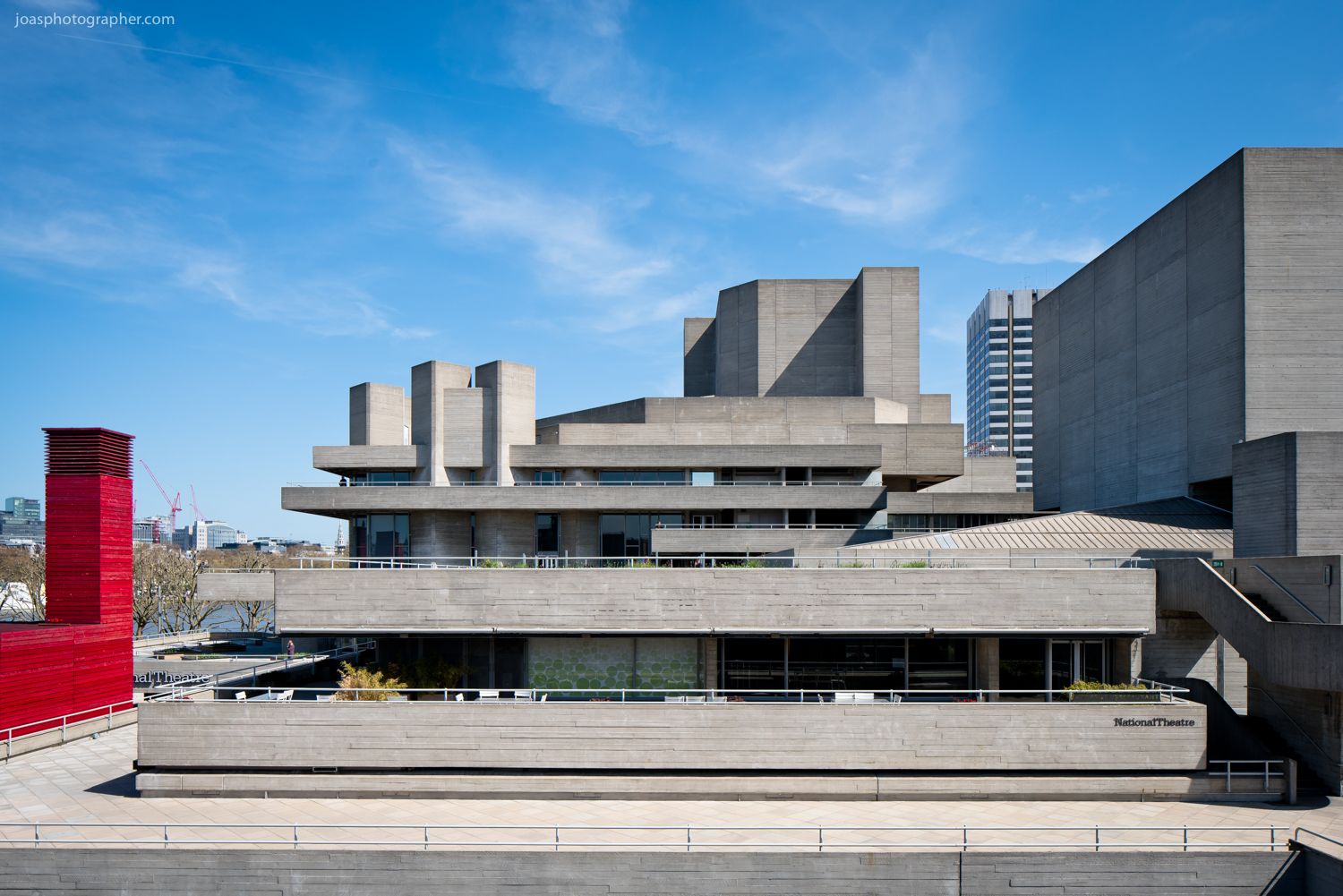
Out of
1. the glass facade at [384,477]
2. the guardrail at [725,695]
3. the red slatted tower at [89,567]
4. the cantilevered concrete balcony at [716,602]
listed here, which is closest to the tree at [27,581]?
the red slatted tower at [89,567]

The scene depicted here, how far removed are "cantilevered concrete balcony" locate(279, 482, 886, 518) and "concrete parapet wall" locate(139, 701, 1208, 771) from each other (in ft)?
56.0

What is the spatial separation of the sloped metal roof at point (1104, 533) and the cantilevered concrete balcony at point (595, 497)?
510 cm

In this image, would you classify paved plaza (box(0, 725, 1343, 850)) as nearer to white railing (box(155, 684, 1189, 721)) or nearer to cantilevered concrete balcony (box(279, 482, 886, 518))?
white railing (box(155, 684, 1189, 721))

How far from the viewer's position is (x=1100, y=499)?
149 feet

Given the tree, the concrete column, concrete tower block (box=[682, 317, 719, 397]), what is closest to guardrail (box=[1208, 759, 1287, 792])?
the concrete column

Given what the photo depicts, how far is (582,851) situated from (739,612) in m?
7.56

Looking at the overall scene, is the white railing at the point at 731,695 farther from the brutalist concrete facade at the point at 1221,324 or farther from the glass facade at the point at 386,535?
the brutalist concrete facade at the point at 1221,324

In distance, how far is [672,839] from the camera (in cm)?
1692

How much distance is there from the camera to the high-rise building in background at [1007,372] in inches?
5674

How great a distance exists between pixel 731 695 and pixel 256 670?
18.1m

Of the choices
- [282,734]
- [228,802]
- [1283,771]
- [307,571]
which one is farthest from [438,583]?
[1283,771]

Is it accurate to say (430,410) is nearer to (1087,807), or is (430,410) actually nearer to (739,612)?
(739,612)

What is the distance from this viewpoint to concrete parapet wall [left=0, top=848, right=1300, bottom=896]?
15.8m

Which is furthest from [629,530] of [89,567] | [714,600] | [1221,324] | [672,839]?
[1221,324]
